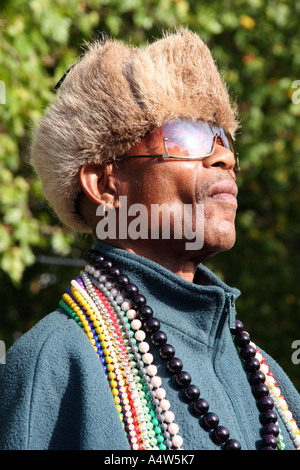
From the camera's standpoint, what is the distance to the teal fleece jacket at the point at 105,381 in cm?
180

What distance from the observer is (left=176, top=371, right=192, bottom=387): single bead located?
1.99 m

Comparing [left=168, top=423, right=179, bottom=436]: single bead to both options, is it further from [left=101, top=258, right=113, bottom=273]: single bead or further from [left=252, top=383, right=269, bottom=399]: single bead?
[left=101, top=258, right=113, bottom=273]: single bead

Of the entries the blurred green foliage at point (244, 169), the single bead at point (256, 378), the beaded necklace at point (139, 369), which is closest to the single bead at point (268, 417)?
the beaded necklace at point (139, 369)

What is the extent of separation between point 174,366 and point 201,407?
15cm

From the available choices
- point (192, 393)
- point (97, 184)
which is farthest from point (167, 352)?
point (97, 184)

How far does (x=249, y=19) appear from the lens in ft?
21.0

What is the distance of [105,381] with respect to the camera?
189cm

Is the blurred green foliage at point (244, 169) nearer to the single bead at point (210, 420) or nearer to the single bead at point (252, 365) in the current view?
the single bead at point (252, 365)

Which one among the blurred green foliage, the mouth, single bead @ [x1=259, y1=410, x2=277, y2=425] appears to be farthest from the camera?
the blurred green foliage

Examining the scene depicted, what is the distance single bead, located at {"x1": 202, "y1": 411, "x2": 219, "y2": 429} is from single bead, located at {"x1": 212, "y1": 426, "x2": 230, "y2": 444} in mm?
15

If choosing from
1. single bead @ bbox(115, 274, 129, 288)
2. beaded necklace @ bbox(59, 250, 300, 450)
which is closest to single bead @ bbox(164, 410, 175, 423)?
beaded necklace @ bbox(59, 250, 300, 450)

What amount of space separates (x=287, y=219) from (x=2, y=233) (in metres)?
3.59

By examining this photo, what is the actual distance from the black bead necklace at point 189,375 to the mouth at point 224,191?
1.35 ft
